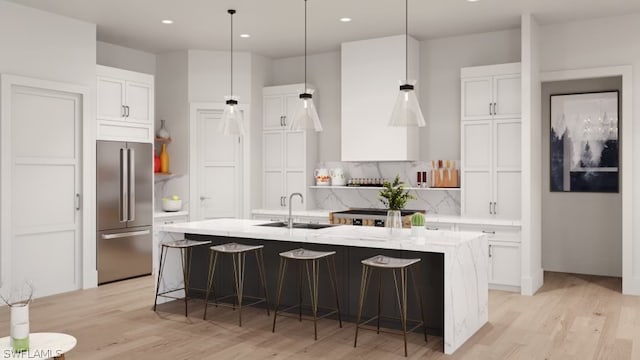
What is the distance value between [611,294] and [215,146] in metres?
5.20

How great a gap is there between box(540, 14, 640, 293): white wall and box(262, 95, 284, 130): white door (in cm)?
Answer: 346

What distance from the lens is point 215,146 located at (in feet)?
26.3

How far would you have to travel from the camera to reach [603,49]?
21.2 ft

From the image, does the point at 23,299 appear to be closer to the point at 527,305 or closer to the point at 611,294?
the point at 527,305

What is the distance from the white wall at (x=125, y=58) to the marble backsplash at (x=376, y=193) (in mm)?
2784

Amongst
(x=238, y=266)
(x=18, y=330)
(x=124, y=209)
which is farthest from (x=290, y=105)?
(x=18, y=330)

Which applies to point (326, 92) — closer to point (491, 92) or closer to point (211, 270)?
point (491, 92)

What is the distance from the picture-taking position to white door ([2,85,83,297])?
19.2ft

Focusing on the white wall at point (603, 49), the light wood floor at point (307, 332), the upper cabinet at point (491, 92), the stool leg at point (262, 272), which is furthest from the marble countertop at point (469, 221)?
the stool leg at point (262, 272)

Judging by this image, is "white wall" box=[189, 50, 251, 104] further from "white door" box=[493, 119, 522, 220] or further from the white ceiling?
"white door" box=[493, 119, 522, 220]

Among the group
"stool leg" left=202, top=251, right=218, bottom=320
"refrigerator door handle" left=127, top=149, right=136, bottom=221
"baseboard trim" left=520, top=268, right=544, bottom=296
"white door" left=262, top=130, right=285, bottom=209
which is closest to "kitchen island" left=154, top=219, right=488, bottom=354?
"stool leg" left=202, top=251, right=218, bottom=320

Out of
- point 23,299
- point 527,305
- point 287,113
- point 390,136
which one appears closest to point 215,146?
point 287,113

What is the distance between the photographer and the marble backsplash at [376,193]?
736cm

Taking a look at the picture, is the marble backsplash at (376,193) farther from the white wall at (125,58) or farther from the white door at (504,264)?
the white wall at (125,58)
